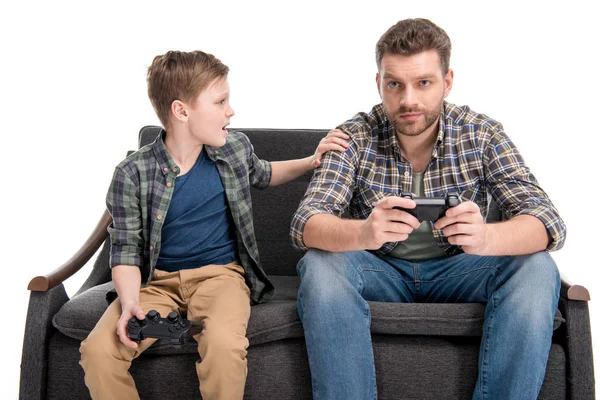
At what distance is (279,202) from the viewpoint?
9.89ft

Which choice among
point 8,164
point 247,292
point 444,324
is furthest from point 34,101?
point 444,324

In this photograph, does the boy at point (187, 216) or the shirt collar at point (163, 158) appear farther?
the shirt collar at point (163, 158)

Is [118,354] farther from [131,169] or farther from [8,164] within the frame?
[8,164]

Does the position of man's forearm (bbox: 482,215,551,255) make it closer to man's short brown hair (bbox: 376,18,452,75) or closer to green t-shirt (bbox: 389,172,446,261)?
green t-shirt (bbox: 389,172,446,261)

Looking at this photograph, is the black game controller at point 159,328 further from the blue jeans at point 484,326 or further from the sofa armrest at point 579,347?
the sofa armrest at point 579,347

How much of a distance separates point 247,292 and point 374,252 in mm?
445

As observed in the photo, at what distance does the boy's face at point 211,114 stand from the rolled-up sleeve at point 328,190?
331 mm

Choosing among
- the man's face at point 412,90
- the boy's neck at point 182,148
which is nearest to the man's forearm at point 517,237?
the man's face at point 412,90

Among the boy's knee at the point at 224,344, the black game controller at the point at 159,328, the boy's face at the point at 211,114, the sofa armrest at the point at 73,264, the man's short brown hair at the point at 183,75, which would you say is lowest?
the boy's knee at the point at 224,344

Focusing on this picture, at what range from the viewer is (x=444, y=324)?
2266 mm

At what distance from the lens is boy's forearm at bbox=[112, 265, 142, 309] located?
2283 mm

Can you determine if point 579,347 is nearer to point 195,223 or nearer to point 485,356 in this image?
point 485,356

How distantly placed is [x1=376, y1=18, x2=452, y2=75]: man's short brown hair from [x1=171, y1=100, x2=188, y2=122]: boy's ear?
0.64 metres

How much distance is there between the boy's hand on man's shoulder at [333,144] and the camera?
2.48 metres
